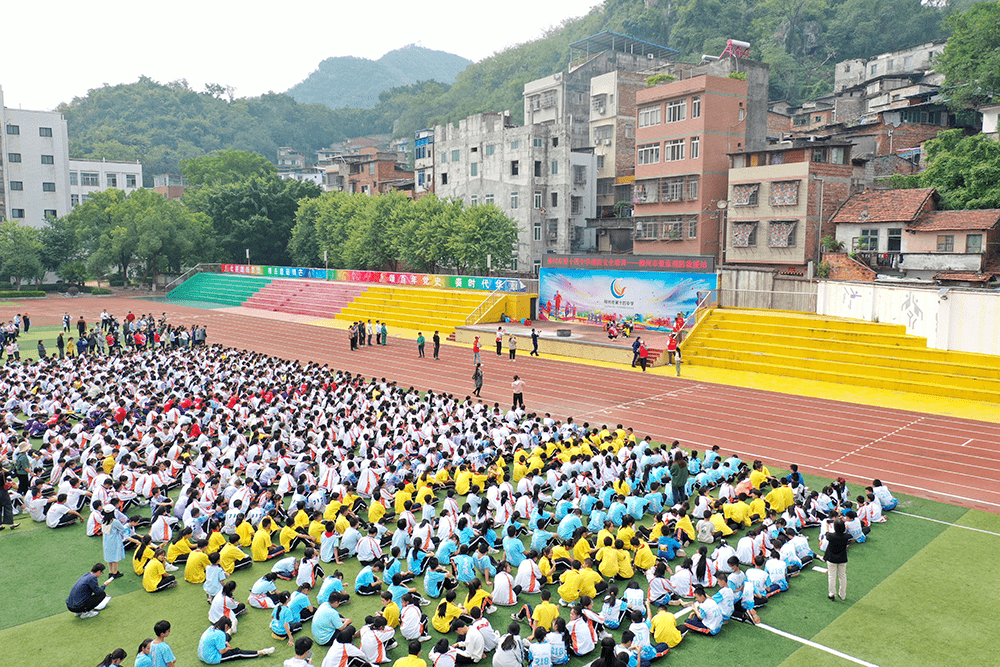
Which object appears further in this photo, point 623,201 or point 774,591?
point 623,201

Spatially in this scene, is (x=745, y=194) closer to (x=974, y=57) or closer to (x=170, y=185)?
(x=974, y=57)

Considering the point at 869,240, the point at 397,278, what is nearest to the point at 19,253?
the point at 397,278

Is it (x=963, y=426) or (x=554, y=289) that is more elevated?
(x=554, y=289)

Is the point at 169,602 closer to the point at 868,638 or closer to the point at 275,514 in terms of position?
the point at 275,514

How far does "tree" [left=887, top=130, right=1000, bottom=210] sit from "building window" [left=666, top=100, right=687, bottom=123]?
556 inches

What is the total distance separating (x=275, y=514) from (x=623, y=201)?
48243 mm

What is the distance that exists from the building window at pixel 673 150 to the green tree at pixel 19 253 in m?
53.2

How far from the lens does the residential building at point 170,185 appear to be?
10212 centimetres

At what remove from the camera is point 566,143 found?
2143 inches

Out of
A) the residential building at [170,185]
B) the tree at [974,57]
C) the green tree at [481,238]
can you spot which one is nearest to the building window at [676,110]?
the green tree at [481,238]

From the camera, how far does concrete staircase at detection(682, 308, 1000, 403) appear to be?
22.3 metres

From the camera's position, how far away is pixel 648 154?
47156mm

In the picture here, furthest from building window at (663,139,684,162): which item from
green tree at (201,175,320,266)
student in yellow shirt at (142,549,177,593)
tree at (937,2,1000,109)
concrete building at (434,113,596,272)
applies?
student in yellow shirt at (142,549,177,593)

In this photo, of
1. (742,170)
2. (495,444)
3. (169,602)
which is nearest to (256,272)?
(742,170)
